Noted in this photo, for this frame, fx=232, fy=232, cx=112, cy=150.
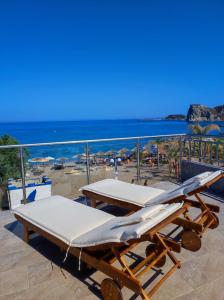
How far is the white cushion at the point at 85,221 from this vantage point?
1643 millimetres

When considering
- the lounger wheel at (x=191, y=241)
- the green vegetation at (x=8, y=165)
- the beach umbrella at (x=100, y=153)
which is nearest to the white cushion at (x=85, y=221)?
the lounger wheel at (x=191, y=241)

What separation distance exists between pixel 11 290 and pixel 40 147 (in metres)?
2.47

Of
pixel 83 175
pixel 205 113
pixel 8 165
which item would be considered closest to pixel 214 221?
pixel 83 175

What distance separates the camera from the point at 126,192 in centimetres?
311

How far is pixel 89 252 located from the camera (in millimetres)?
1870

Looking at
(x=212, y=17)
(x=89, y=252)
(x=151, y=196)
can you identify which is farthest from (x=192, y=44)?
(x=89, y=252)

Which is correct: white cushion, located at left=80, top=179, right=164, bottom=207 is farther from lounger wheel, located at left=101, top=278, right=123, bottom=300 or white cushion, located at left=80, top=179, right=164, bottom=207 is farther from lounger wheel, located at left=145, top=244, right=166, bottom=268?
lounger wheel, located at left=101, top=278, right=123, bottom=300

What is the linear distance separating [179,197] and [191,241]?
18.0 inches

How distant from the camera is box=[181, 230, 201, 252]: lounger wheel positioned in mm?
2260

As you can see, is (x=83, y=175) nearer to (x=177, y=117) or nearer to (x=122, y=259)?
(x=122, y=259)

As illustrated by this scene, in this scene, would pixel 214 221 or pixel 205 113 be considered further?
pixel 205 113

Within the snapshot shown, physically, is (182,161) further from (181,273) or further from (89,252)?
(89,252)

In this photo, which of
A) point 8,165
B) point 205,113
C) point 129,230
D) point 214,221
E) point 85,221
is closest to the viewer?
point 129,230

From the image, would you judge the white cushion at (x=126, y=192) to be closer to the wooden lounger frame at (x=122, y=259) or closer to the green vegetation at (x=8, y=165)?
the wooden lounger frame at (x=122, y=259)
